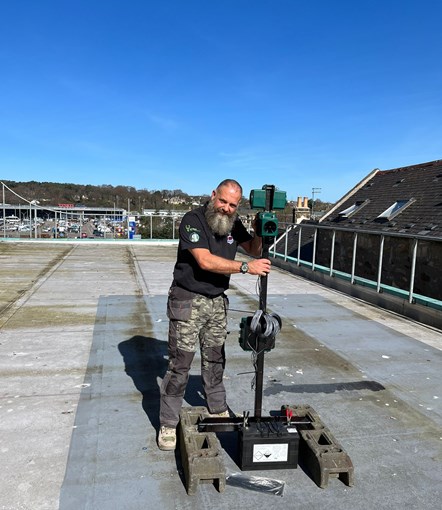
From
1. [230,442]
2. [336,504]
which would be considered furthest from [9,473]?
[336,504]

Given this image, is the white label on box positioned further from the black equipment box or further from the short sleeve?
the short sleeve

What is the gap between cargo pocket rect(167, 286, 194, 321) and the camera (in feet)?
8.99

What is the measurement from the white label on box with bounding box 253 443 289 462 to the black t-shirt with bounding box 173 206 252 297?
0.96 m

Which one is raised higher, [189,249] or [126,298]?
[189,249]

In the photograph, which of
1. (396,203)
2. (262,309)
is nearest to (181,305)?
(262,309)

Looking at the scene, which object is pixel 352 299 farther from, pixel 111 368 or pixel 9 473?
pixel 9 473

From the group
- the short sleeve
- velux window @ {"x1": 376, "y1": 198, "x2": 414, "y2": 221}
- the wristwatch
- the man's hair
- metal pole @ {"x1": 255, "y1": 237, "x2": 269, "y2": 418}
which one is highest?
velux window @ {"x1": 376, "y1": 198, "x2": 414, "y2": 221}

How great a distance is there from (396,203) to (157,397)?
20.6 meters

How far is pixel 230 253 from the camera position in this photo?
2.83 m

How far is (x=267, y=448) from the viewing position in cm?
241

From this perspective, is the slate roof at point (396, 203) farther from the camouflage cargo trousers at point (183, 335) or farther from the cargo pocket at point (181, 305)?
the cargo pocket at point (181, 305)

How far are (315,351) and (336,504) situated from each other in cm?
248

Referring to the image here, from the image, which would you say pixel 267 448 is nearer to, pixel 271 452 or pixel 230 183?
pixel 271 452

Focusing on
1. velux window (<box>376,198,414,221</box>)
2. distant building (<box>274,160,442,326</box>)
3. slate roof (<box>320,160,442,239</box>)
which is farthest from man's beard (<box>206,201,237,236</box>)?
velux window (<box>376,198,414,221</box>)
